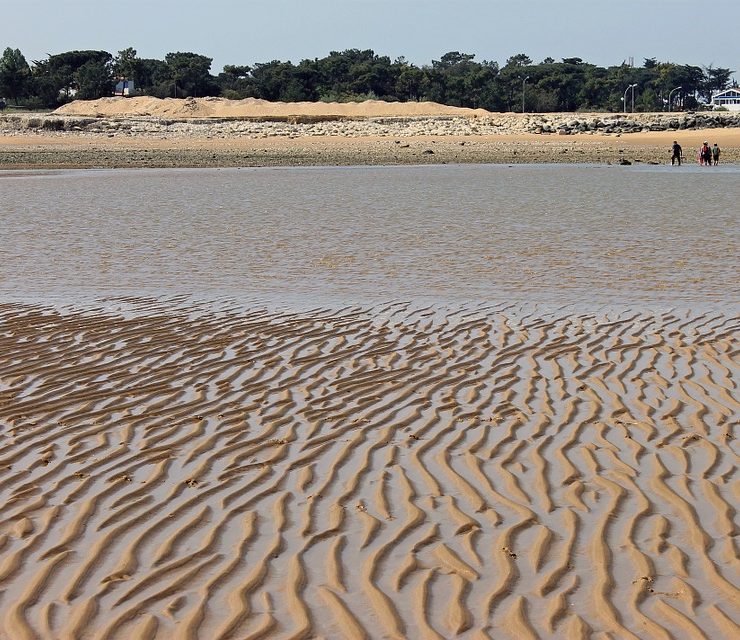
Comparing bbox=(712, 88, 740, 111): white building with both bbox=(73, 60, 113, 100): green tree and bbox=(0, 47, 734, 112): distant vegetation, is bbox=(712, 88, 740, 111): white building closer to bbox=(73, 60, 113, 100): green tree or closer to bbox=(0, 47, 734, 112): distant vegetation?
bbox=(0, 47, 734, 112): distant vegetation

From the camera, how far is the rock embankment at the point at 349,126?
75.3 metres

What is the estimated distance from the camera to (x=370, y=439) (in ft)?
22.9

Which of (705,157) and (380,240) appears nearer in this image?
(380,240)

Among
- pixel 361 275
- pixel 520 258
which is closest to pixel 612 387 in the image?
pixel 361 275

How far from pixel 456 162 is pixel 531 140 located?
61.7 ft

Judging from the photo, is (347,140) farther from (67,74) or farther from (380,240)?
(67,74)

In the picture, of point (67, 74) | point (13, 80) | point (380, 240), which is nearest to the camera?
point (380, 240)

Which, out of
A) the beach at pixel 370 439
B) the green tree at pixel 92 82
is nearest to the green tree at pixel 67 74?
the green tree at pixel 92 82

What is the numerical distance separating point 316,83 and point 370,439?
5055 inches

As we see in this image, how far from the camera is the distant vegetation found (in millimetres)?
125438

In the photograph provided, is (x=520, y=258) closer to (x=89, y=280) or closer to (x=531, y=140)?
(x=89, y=280)

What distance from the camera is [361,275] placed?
47.0ft

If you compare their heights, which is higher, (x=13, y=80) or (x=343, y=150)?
(x=13, y=80)

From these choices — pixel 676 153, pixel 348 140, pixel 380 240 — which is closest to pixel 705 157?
pixel 676 153
